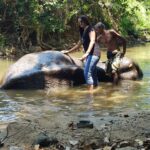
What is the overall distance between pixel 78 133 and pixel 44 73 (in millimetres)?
3953

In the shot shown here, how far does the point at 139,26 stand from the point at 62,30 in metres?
7.97

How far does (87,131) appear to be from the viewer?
17.6ft

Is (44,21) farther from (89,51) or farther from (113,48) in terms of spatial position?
(89,51)

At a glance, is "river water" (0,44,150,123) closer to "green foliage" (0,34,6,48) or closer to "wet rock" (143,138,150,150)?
"wet rock" (143,138,150,150)

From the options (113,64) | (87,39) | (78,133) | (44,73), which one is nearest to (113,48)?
(113,64)

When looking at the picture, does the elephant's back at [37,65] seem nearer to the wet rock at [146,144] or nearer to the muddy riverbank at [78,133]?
the muddy riverbank at [78,133]

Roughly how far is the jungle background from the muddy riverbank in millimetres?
8811

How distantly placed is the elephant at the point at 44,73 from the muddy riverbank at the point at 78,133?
268cm

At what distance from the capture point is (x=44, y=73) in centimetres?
909

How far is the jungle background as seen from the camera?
600 inches

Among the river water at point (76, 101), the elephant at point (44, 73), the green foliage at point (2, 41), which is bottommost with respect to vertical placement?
the river water at point (76, 101)

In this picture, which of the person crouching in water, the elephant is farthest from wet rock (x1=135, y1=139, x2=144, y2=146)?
the person crouching in water

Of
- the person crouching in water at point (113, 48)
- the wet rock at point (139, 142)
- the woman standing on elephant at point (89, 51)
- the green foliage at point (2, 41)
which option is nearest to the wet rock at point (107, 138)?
the wet rock at point (139, 142)

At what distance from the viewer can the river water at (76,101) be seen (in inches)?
270
